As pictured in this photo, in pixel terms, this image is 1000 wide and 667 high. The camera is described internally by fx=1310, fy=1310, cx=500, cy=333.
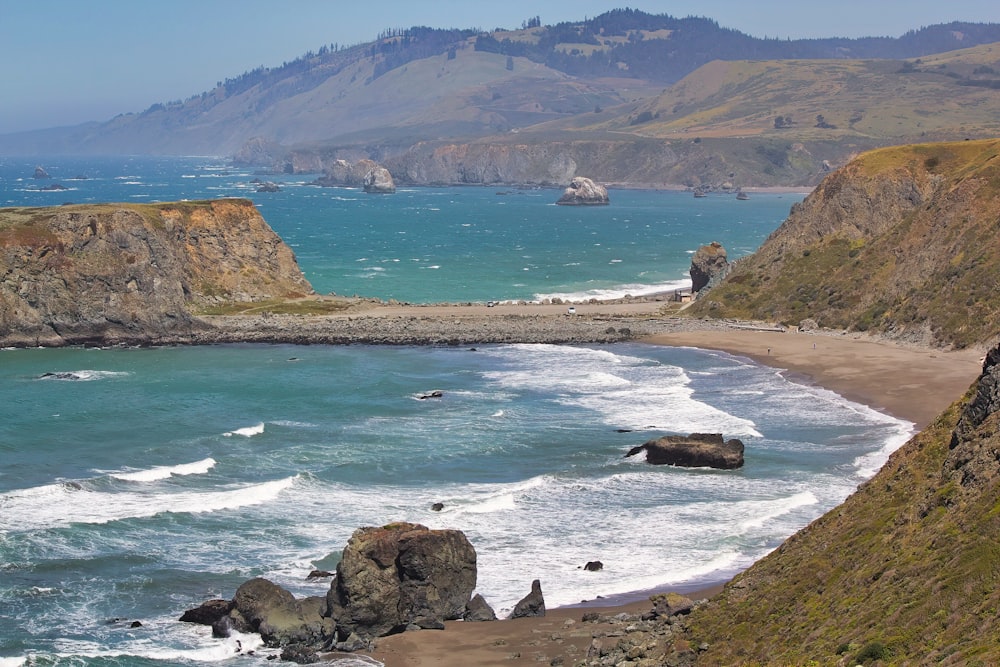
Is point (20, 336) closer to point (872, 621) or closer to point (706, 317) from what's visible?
point (706, 317)

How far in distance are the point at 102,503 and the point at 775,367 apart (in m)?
46.3

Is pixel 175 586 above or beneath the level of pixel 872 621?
beneath

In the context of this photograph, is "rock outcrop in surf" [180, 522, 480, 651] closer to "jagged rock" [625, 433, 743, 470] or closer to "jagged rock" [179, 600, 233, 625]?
"jagged rock" [179, 600, 233, 625]

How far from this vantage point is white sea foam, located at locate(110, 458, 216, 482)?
5669 centimetres

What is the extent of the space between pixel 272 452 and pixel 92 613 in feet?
69.6

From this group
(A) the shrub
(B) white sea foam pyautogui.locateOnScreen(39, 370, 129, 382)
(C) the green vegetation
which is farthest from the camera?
(B) white sea foam pyautogui.locateOnScreen(39, 370, 129, 382)

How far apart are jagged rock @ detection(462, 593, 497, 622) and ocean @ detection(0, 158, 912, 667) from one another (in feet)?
5.26

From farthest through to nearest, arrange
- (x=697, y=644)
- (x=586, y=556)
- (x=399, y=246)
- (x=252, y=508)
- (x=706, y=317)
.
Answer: (x=399, y=246) < (x=706, y=317) < (x=252, y=508) < (x=586, y=556) < (x=697, y=644)

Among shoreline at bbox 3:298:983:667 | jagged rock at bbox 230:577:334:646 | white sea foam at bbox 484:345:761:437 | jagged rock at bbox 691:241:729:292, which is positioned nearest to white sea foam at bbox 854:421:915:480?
shoreline at bbox 3:298:983:667

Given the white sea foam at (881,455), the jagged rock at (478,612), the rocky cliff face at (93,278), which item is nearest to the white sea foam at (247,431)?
the jagged rock at (478,612)

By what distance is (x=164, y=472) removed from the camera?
57625 millimetres

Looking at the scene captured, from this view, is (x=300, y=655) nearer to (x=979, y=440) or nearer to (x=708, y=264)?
(x=979, y=440)

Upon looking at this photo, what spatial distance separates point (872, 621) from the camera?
29109 millimetres

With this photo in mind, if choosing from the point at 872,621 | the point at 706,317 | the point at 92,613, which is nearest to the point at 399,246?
the point at 706,317
